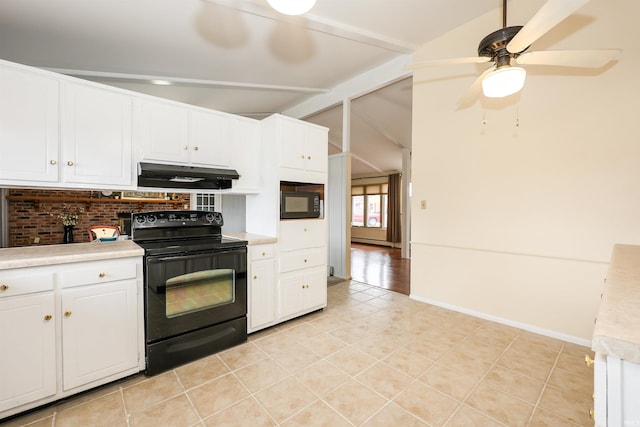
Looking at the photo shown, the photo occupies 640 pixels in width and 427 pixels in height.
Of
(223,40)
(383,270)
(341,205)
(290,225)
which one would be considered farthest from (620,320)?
(383,270)

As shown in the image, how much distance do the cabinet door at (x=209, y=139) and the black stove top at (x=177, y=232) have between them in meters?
0.54

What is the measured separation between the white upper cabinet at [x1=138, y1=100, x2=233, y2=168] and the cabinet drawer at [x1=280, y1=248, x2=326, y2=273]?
114cm

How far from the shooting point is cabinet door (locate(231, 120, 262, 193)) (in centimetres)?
291

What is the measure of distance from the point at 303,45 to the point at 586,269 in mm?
3787

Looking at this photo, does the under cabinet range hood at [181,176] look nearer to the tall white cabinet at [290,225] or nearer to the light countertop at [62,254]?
the tall white cabinet at [290,225]

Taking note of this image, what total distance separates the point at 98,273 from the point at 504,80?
296 centimetres

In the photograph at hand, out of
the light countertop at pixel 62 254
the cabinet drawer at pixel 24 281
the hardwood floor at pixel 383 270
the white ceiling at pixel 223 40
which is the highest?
the white ceiling at pixel 223 40

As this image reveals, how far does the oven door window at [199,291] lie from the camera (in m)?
2.15

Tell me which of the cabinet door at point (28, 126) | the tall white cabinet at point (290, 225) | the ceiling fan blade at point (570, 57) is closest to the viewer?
the ceiling fan blade at point (570, 57)

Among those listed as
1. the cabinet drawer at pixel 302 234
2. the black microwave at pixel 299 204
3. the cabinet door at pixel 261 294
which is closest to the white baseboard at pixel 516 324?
the cabinet drawer at pixel 302 234

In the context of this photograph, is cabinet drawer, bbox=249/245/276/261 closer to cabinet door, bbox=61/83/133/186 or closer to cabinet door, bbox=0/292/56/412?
cabinet door, bbox=61/83/133/186

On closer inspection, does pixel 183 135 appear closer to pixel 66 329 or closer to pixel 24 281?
pixel 24 281

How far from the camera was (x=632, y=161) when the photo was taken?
2271 mm

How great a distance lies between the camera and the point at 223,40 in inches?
128
